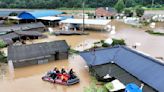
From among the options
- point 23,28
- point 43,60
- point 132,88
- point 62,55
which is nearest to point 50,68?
point 43,60

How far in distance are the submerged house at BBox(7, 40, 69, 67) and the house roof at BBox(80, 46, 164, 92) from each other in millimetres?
2714

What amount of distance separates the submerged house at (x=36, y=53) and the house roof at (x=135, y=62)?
→ 271cm

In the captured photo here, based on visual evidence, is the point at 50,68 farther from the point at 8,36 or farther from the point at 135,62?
the point at 8,36

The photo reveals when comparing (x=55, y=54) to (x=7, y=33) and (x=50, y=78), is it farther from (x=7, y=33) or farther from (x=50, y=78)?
(x=7, y=33)

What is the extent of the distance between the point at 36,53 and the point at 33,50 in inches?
14.7

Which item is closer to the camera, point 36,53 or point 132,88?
point 132,88

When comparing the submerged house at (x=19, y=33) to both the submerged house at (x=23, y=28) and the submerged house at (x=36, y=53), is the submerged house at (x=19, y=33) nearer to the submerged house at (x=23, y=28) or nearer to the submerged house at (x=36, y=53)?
the submerged house at (x=23, y=28)

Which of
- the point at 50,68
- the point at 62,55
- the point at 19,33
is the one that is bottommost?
the point at 50,68

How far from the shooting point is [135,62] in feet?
50.1

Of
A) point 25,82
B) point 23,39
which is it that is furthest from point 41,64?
point 23,39

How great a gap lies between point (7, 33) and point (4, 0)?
3999 centimetres

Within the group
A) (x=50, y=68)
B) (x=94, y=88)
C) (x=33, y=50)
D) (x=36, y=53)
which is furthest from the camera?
(x=33, y=50)

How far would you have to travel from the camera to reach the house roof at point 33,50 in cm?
1802

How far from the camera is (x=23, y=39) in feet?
89.4
